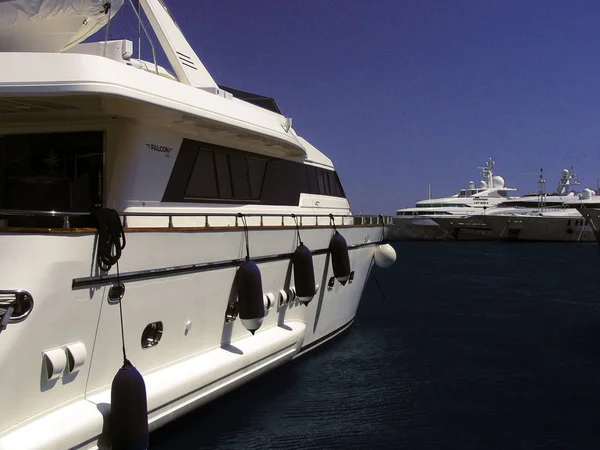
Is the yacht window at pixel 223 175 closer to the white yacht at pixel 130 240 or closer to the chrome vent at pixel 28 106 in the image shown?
the white yacht at pixel 130 240

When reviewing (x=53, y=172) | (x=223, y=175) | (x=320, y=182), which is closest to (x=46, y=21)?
(x=53, y=172)

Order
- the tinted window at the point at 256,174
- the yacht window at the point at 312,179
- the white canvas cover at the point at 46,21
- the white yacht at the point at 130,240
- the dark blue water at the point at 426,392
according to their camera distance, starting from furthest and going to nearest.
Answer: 1. the yacht window at the point at 312,179
2. the tinted window at the point at 256,174
3. the white canvas cover at the point at 46,21
4. the dark blue water at the point at 426,392
5. the white yacht at the point at 130,240

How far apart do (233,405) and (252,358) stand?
97 cm

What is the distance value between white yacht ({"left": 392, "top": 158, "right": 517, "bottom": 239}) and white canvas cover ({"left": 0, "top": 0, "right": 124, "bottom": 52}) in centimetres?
5454

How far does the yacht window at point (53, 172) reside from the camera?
5.92m

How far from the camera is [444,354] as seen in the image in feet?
32.0

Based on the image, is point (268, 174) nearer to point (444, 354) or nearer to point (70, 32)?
point (70, 32)

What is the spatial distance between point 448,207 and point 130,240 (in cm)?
7167

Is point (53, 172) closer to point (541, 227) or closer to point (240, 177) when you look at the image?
point (240, 177)

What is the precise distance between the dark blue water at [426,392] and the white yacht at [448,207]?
48.9 metres

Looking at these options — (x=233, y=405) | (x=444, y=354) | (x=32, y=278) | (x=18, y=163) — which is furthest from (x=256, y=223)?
(x=444, y=354)

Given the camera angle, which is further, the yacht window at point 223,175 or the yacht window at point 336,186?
the yacht window at point 336,186

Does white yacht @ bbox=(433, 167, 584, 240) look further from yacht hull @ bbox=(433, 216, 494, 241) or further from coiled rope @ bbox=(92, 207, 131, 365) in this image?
coiled rope @ bbox=(92, 207, 131, 365)

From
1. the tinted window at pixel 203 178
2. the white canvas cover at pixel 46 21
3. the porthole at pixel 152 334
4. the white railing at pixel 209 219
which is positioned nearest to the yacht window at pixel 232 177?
the tinted window at pixel 203 178
